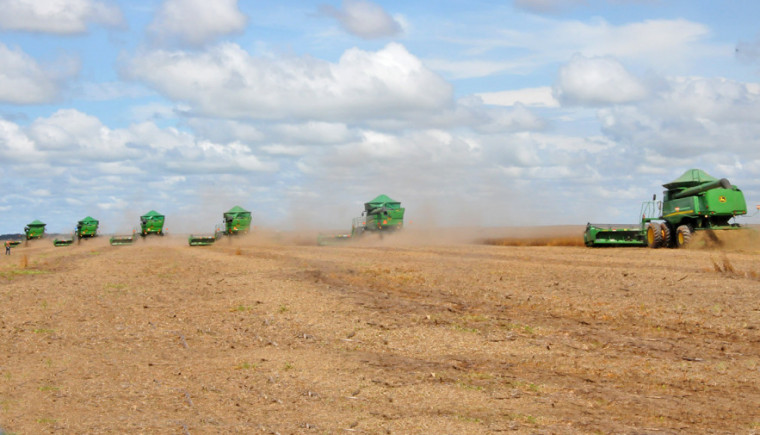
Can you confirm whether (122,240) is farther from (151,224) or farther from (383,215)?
(383,215)

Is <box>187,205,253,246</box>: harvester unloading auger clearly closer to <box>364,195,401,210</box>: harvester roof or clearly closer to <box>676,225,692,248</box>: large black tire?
<box>364,195,401,210</box>: harvester roof

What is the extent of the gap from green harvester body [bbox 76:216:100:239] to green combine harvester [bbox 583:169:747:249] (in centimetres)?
6449

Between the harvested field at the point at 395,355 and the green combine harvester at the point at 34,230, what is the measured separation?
7950cm

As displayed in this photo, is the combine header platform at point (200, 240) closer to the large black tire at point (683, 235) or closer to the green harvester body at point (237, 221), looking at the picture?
the green harvester body at point (237, 221)

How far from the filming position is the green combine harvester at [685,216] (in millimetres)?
36622

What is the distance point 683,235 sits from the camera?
37.6 m

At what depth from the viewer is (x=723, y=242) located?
121ft

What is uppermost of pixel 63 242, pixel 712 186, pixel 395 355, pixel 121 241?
pixel 712 186

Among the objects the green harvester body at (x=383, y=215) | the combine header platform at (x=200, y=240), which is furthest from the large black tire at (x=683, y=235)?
the combine header platform at (x=200, y=240)

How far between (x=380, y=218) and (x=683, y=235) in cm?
3068

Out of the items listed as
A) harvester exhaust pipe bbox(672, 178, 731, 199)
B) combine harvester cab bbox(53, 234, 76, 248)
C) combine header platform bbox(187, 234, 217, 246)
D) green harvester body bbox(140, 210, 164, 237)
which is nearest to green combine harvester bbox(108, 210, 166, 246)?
green harvester body bbox(140, 210, 164, 237)

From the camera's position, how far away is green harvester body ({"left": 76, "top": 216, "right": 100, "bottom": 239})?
287 ft

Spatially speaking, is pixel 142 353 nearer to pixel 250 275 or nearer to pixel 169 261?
pixel 250 275

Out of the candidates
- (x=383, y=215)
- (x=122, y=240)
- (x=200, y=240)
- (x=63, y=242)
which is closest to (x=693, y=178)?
(x=383, y=215)
